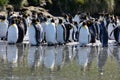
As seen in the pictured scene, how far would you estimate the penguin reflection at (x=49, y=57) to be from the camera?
17.4 m

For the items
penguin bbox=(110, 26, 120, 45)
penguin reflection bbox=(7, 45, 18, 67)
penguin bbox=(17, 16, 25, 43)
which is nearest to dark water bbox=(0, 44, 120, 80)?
penguin reflection bbox=(7, 45, 18, 67)

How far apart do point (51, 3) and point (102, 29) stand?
22.1 m

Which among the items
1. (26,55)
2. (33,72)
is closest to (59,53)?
(26,55)

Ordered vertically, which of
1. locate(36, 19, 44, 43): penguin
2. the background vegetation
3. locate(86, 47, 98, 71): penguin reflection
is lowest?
the background vegetation

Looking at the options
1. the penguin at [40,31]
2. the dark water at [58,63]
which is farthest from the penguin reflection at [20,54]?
the penguin at [40,31]

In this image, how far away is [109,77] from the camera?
591 inches

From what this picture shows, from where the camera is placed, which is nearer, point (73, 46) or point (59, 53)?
point (59, 53)

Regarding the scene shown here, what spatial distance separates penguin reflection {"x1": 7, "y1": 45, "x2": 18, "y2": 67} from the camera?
1800 centimetres

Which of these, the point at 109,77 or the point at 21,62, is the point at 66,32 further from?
the point at 109,77

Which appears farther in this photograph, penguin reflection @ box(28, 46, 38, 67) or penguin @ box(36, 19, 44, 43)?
penguin @ box(36, 19, 44, 43)

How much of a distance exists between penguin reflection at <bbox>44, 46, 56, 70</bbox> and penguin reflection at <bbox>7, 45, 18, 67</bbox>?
99cm

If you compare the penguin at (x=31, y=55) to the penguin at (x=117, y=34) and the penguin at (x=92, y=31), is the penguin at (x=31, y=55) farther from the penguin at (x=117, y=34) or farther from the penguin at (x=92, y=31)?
the penguin at (x=117, y=34)

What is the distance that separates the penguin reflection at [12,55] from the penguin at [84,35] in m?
2.97

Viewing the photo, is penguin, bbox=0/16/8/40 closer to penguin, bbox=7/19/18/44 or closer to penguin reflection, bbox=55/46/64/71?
penguin, bbox=7/19/18/44
